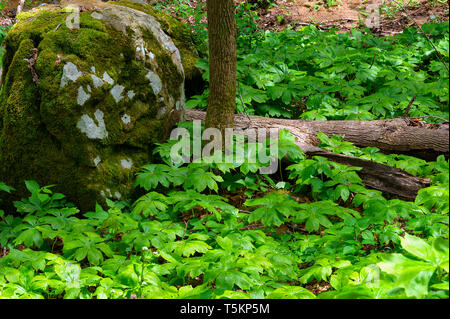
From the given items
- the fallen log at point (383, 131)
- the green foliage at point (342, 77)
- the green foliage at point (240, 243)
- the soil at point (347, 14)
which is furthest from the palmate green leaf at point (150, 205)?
the soil at point (347, 14)

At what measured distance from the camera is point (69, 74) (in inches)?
162

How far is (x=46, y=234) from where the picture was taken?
3.20m

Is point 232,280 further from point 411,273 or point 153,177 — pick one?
point 153,177

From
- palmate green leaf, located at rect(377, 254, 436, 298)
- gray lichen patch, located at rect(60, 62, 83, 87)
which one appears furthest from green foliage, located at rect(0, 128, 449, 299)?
gray lichen patch, located at rect(60, 62, 83, 87)

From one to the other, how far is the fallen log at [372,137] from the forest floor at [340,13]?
481 centimetres

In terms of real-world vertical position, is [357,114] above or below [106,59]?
Result: below

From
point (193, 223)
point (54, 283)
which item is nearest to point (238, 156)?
point (193, 223)

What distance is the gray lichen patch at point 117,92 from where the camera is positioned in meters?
4.38

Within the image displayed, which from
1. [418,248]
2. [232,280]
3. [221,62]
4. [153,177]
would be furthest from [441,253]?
[221,62]

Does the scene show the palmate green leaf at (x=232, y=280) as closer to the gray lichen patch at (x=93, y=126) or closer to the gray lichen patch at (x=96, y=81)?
the gray lichen patch at (x=93, y=126)

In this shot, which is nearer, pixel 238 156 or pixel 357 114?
pixel 238 156

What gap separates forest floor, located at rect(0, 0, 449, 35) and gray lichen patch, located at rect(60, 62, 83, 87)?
17.3ft
